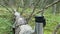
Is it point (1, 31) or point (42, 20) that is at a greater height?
point (42, 20)

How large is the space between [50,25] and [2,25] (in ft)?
6.36

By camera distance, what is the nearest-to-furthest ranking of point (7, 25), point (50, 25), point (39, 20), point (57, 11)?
point (39, 20)
point (7, 25)
point (50, 25)
point (57, 11)

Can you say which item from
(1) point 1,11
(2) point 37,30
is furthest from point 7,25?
(2) point 37,30

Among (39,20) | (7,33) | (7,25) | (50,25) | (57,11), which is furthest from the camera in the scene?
(57,11)

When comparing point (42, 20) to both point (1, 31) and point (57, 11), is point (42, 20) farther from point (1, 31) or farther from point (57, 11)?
point (57, 11)

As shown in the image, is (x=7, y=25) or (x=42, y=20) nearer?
(x=42, y=20)

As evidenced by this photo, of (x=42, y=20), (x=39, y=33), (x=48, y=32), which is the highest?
(x=42, y=20)

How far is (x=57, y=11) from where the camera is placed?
9930mm

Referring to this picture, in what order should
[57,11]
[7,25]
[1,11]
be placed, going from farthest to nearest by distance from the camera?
[57,11]
[1,11]
[7,25]

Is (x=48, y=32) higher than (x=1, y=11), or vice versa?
(x=1, y=11)

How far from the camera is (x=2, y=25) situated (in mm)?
6109

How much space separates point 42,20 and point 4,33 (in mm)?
3596

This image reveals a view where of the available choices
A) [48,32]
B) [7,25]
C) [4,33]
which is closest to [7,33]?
[4,33]

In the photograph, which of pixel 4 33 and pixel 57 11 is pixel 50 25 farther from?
pixel 57 11
